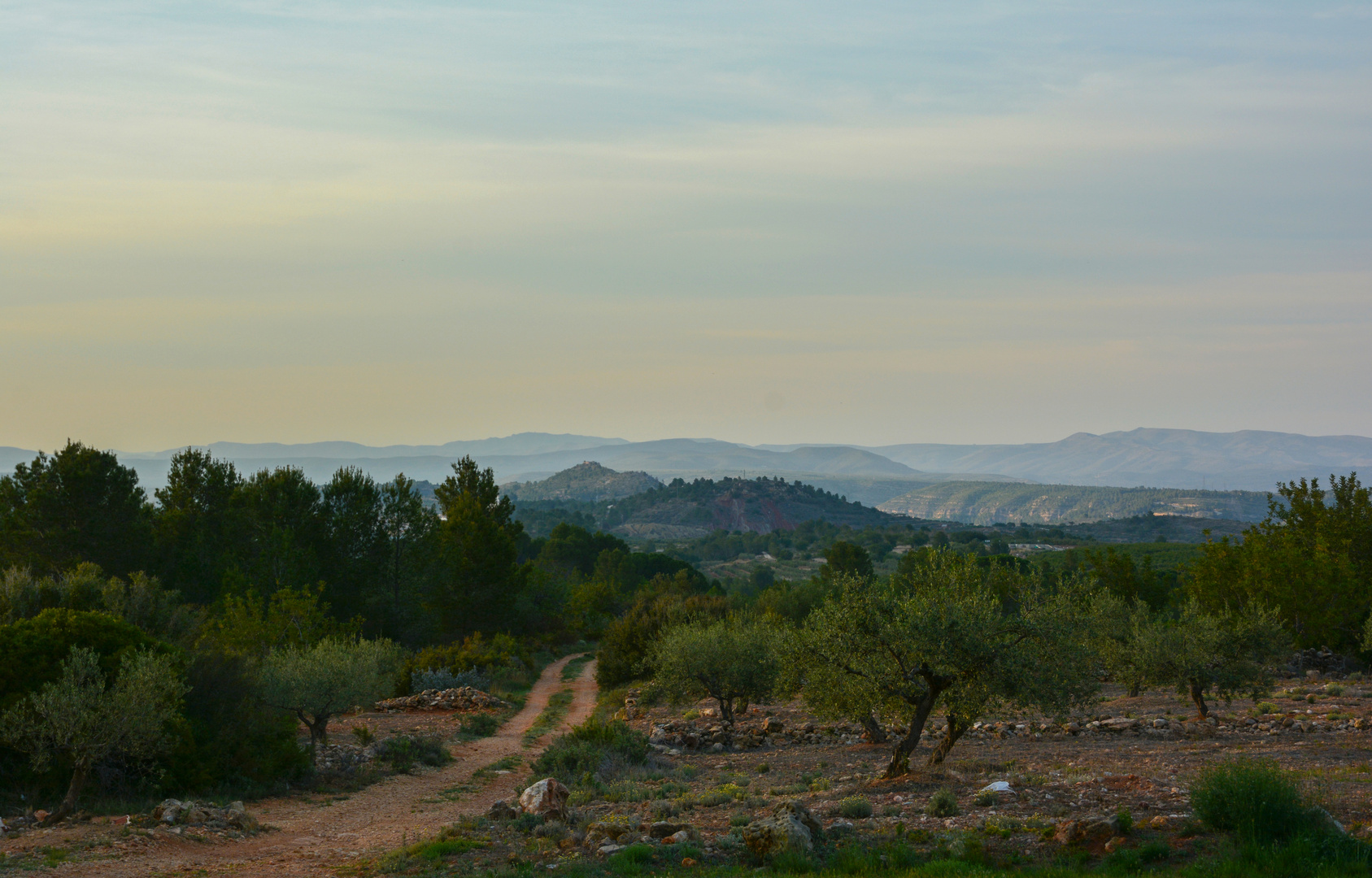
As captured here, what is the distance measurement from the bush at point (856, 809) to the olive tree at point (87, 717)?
13.3 meters

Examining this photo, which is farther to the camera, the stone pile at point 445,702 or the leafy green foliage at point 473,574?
the leafy green foliage at point 473,574

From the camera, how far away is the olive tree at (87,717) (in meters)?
16.4

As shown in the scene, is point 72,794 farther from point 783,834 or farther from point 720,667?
point 720,667

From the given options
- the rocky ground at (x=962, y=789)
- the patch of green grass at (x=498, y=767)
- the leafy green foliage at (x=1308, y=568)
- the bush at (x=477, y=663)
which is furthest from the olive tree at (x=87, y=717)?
the leafy green foliage at (x=1308, y=568)

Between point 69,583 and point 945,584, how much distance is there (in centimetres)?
2730

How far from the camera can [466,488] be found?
6331cm

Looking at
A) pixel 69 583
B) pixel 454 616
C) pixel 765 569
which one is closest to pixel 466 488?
pixel 454 616

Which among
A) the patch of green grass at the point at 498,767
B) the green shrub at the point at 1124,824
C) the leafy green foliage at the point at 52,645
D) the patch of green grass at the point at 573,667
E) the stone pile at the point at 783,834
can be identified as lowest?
the patch of green grass at the point at 573,667

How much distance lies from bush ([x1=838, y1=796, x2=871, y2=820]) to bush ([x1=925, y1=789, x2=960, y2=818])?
40.1 inches

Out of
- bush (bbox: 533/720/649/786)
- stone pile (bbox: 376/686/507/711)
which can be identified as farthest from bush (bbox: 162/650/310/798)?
stone pile (bbox: 376/686/507/711)

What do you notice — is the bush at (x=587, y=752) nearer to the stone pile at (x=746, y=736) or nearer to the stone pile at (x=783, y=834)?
the stone pile at (x=746, y=736)

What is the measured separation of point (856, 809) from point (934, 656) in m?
3.17

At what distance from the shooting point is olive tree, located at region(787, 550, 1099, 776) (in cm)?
1700

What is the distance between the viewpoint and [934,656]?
55.6 ft
